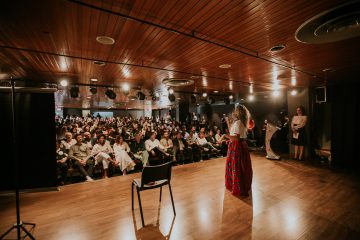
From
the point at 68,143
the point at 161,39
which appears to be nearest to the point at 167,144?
the point at 68,143

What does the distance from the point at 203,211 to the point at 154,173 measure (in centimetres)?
113

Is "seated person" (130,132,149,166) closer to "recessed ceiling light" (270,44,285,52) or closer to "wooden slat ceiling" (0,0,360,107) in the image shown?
"wooden slat ceiling" (0,0,360,107)

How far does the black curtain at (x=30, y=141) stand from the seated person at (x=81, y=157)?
28.8 inches

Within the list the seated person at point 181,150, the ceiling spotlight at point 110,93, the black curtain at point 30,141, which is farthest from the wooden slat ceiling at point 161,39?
the seated person at point 181,150

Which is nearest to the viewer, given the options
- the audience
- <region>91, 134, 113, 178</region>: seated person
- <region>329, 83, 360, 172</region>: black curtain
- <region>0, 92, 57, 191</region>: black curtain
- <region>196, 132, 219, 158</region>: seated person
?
<region>0, 92, 57, 191</region>: black curtain

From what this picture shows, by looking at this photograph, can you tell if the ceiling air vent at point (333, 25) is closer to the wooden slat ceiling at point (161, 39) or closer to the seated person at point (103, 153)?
the wooden slat ceiling at point (161, 39)

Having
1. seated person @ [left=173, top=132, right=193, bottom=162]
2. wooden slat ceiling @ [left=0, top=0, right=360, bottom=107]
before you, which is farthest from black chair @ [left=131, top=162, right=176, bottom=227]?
seated person @ [left=173, top=132, right=193, bottom=162]

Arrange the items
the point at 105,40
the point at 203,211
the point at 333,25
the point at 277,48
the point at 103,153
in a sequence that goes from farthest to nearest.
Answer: the point at 103,153 → the point at 277,48 → the point at 203,211 → the point at 105,40 → the point at 333,25

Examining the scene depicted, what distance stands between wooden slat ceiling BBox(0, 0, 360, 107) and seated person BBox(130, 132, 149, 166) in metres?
2.57

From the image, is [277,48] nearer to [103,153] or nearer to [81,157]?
[103,153]

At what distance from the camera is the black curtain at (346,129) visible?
5.73 m

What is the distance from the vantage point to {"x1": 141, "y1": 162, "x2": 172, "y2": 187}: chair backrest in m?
2.67

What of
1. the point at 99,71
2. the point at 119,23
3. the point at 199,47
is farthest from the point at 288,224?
the point at 99,71

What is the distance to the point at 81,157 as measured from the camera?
17.1 feet
